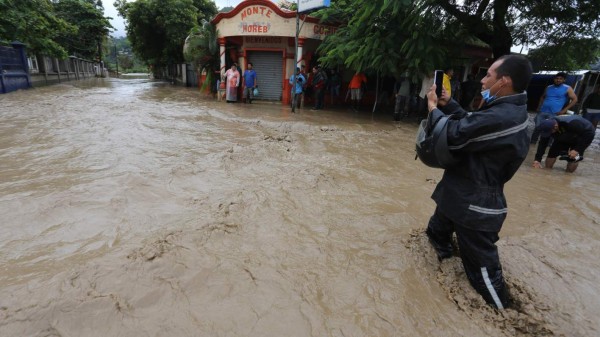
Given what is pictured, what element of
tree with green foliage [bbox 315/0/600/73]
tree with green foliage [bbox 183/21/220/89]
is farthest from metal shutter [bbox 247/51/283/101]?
tree with green foliage [bbox 315/0/600/73]

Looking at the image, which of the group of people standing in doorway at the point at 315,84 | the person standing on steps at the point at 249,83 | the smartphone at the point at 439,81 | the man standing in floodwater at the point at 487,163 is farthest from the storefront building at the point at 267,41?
the man standing in floodwater at the point at 487,163

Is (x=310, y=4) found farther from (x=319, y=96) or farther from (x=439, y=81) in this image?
(x=439, y=81)

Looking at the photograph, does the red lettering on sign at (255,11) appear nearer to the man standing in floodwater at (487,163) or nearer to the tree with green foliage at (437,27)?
the tree with green foliage at (437,27)

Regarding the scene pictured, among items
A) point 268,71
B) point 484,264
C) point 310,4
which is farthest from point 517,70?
point 268,71

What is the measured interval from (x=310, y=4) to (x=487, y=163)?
29.2 ft

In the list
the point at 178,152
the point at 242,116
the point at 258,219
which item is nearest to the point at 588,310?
the point at 258,219

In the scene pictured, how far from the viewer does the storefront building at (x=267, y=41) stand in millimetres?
12133

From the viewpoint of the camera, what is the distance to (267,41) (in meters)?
13.3

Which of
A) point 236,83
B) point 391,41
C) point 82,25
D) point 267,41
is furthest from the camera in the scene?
point 82,25

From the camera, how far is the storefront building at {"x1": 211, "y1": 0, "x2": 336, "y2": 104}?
478 inches

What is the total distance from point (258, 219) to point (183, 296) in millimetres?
1214

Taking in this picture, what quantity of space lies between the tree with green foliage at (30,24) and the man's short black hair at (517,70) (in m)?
16.7

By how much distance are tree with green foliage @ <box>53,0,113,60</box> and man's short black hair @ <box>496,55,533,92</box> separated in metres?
30.8

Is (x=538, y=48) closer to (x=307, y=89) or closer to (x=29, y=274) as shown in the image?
(x=307, y=89)
